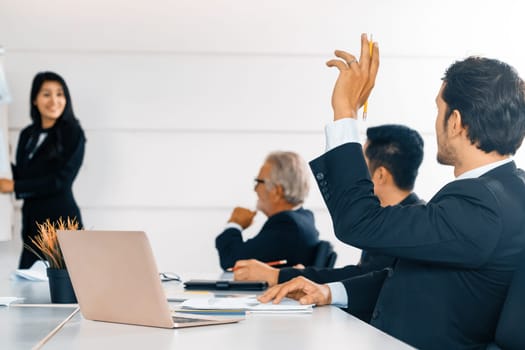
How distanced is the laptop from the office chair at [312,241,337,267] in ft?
6.29

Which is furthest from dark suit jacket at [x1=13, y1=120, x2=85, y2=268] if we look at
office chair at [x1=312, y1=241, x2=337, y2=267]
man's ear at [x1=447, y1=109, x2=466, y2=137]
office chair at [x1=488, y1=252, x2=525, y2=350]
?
office chair at [x1=488, y1=252, x2=525, y2=350]

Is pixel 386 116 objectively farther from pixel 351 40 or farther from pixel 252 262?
pixel 252 262

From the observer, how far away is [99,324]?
164cm

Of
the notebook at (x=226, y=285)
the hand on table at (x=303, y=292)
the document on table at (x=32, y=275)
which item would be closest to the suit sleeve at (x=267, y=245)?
the document on table at (x=32, y=275)

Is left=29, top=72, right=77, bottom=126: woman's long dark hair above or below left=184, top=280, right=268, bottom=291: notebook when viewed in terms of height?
above

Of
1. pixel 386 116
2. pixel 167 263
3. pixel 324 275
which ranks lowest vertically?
pixel 167 263

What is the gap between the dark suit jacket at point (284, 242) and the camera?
145 inches

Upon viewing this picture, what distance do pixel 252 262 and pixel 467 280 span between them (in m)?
0.94

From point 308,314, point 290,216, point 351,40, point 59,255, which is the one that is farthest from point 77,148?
point 308,314

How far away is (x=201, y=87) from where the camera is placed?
5.10 meters

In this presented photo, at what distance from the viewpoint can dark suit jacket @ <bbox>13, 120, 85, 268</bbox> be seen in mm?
4551

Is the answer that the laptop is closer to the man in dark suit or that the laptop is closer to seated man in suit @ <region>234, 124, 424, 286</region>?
the man in dark suit

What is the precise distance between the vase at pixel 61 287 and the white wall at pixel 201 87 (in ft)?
9.84

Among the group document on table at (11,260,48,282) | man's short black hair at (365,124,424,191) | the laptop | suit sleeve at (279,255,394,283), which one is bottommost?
document on table at (11,260,48,282)
